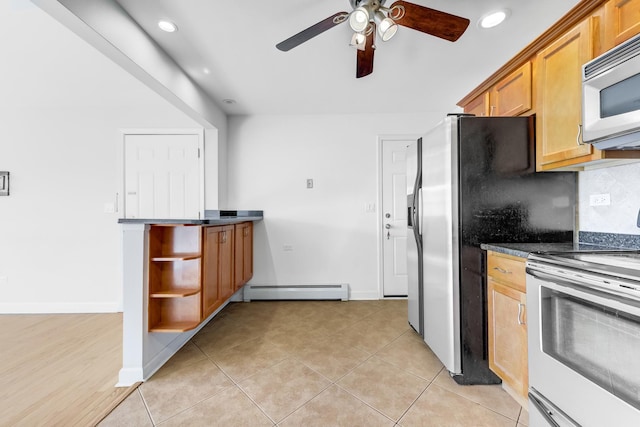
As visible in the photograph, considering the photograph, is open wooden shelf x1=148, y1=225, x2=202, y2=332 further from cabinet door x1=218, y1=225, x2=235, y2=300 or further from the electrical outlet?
the electrical outlet

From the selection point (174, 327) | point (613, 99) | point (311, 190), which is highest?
point (613, 99)

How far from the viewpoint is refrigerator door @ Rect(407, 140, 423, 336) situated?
2.07 meters

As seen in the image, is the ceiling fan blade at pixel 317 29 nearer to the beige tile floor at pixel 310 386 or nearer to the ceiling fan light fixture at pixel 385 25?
the ceiling fan light fixture at pixel 385 25

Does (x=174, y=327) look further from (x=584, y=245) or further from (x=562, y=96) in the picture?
(x=562, y=96)

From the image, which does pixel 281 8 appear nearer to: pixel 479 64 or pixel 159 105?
pixel 479 64

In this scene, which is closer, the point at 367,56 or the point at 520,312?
the point at 520,312

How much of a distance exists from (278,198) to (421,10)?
247cm

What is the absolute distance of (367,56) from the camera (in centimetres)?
169

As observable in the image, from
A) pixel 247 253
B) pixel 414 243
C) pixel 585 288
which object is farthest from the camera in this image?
pixel 247 253

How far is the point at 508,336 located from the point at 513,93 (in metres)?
1.77

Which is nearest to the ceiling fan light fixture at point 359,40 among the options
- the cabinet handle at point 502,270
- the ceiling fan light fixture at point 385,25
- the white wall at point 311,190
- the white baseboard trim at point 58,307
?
the ceiling fan light fixture at point 385,25

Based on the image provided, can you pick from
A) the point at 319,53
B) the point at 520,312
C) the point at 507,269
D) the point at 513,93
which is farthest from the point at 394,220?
the point at 319,53

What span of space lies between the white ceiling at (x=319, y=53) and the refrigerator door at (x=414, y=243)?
0.78 m

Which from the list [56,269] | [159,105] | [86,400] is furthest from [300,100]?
[56,269]
